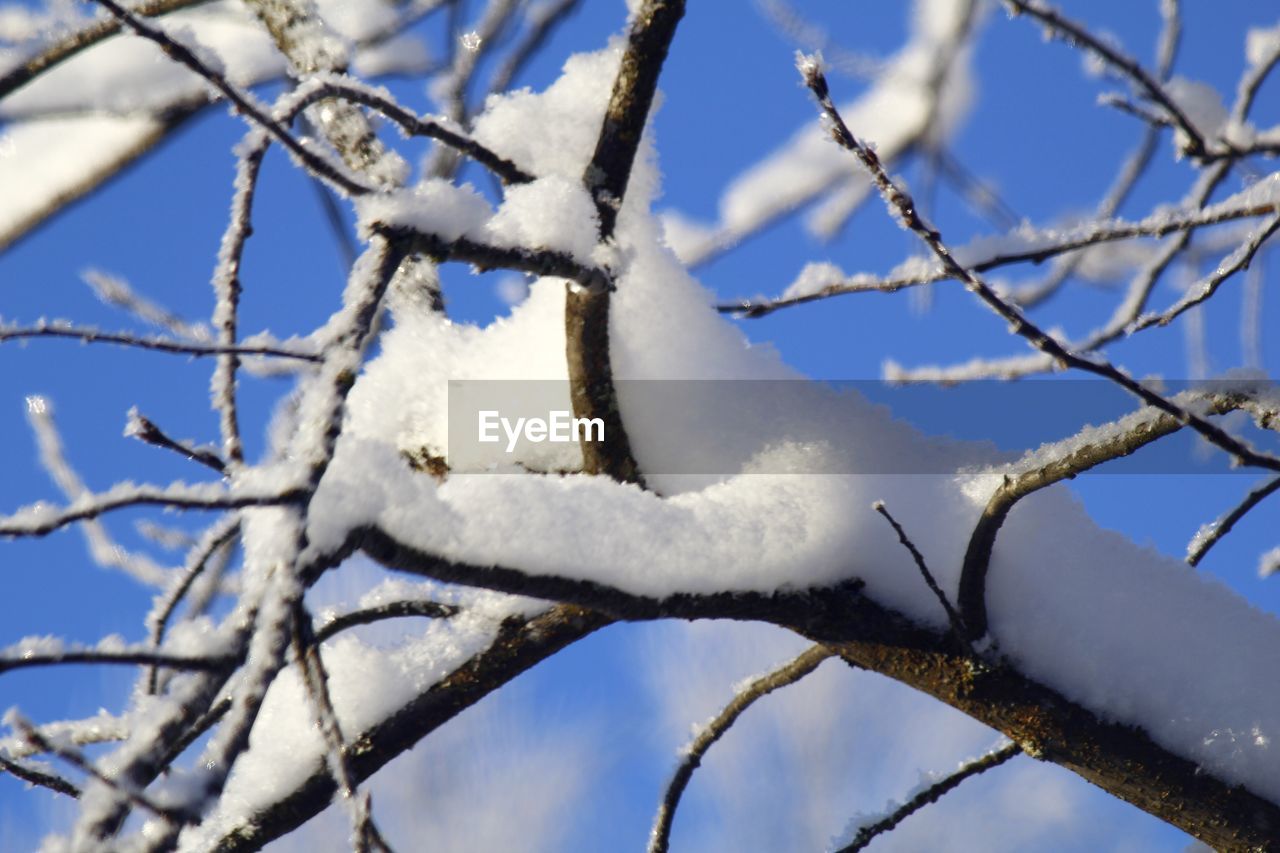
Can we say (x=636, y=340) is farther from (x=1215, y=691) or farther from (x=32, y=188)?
(x=32, y=188)

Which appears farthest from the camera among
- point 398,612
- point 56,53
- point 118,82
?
point 118,82

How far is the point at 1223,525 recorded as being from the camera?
1038mm

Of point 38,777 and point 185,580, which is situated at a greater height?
point 185,580

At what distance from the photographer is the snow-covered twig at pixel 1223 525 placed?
0.95 m

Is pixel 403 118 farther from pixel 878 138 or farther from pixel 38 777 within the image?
pixel 878 138

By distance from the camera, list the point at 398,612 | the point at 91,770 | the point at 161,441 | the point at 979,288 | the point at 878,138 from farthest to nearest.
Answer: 1. the point at 878,138
2. the point at 398,612
3. the point at 161,441
4. the point at 979,288
5. the point at 91,770

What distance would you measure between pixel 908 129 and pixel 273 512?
5.62 feet

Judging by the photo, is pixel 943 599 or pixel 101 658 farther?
pixel 943 599

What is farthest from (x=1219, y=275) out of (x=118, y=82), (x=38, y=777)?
(x=118, y=82)

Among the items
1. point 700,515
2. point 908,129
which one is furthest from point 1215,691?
point 908,129

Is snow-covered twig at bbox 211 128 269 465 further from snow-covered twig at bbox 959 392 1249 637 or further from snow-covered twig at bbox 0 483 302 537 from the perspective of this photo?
snow-covered twig at bbox 959 392 1249 637

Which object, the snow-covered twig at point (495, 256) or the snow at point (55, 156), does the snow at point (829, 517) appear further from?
the snow at point (55, 156)

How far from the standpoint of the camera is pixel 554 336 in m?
0.90

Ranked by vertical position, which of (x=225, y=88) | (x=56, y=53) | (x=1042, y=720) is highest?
(x=56, y=53)
